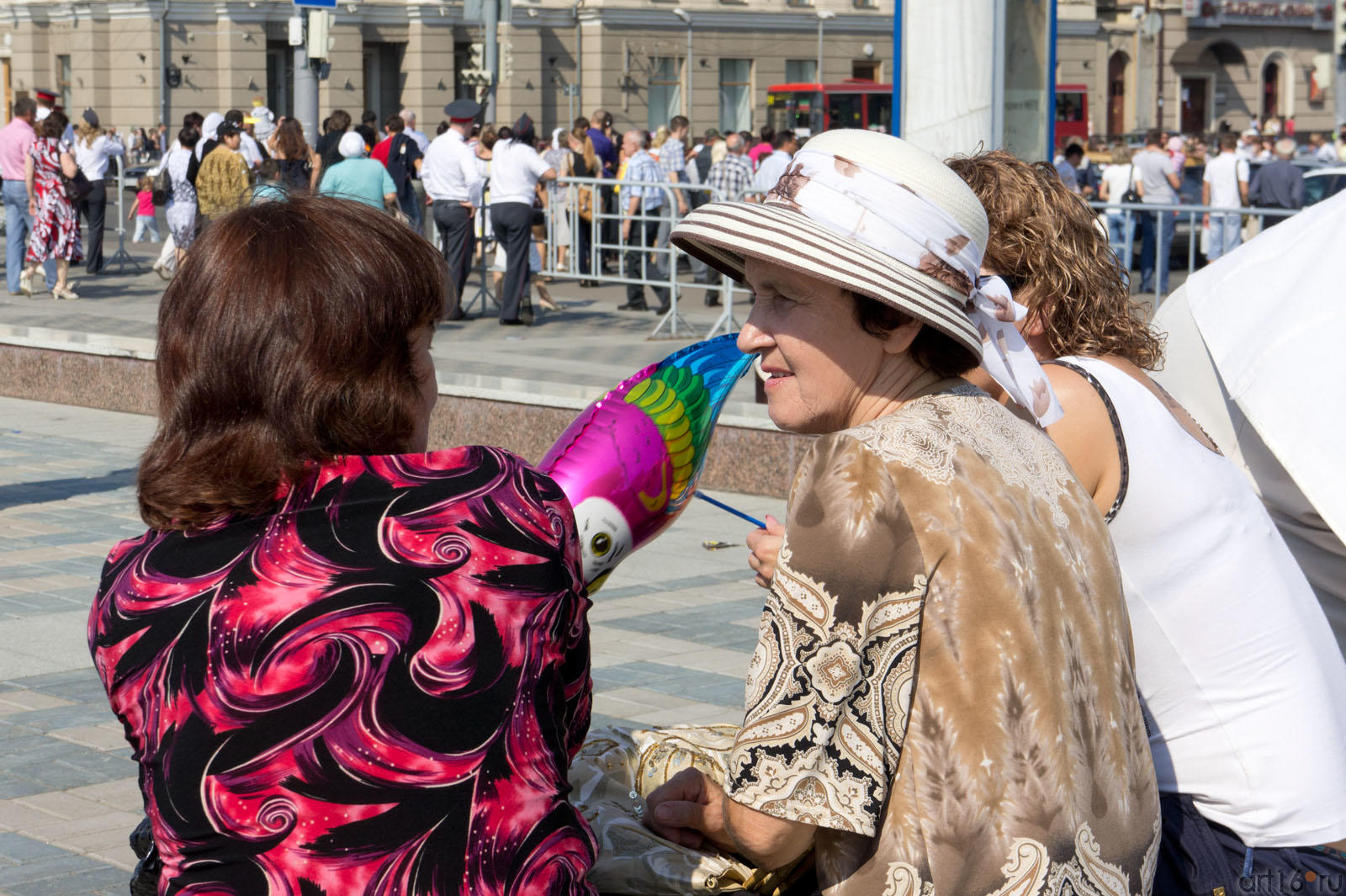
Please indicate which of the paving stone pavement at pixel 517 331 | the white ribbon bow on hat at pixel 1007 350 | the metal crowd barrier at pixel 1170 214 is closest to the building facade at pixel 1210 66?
the paving stone pavement at pixel 517 331

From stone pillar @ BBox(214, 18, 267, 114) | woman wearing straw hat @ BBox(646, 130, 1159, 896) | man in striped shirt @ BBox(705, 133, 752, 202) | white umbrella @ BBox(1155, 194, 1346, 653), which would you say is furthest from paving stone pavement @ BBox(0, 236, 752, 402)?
stone pillar @ BBox(214, 18, 267, 114)

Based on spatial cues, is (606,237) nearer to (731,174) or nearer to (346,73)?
(731,174)

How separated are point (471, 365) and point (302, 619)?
33.1 feet

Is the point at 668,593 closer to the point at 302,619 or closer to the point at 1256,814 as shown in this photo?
the point at 1256,814

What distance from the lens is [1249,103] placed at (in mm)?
67500

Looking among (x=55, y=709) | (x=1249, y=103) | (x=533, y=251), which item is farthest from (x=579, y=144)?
(x=1249, y=103)

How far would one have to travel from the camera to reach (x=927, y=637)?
75.9 inches

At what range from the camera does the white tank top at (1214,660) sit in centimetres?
240

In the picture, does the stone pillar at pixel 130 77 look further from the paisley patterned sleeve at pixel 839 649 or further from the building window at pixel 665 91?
the paisley patterned sleeve at pixel 839 649

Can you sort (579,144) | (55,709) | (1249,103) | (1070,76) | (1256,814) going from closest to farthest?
(1256,814)
(55,709)
(579,144)
(1070,76)
(1249,103)

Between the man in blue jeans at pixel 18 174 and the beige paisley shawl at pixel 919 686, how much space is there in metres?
15.6

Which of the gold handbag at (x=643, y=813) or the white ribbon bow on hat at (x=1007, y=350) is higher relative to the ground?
the white ribbon bow on hat at (x=1007, y=350)

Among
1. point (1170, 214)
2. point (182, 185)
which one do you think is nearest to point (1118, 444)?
point (1170, 214)

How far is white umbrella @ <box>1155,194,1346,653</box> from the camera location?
2.61 m
